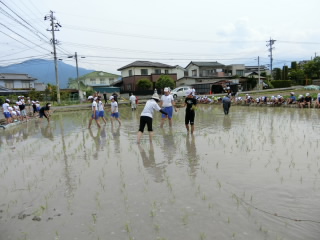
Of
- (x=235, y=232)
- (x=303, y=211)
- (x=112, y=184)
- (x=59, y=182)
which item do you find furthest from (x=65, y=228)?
(x=303, y=211)

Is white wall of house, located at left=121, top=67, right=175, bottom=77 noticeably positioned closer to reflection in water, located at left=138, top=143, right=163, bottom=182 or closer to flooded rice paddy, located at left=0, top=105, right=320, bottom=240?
flooded rice paddy, located at left=0, top=105, right=320, bottom=240

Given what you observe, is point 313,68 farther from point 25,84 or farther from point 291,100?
point 25,84

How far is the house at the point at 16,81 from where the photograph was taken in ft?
139

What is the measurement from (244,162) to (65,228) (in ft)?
12.1

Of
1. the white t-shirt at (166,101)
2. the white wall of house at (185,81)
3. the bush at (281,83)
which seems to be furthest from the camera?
the white wall of house at (185,81)

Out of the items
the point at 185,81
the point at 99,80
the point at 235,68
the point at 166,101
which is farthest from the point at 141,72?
the point at 166,101

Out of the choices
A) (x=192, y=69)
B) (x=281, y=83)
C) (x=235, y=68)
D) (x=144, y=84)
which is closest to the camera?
(x=144, y=84)

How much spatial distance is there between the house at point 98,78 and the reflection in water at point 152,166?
47403 mm

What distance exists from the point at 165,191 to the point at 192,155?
2201 mm

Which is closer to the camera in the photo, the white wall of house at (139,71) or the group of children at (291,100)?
the group of children at (291,100)

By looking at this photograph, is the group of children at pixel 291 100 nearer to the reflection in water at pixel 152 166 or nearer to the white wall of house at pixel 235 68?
the reflection in water at pixel 152 166

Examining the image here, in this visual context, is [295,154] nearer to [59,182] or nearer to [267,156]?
[267,156]

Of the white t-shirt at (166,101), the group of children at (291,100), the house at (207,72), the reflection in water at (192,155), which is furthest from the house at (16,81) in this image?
the reflection in water at (192,155)

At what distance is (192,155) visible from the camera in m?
6.25
